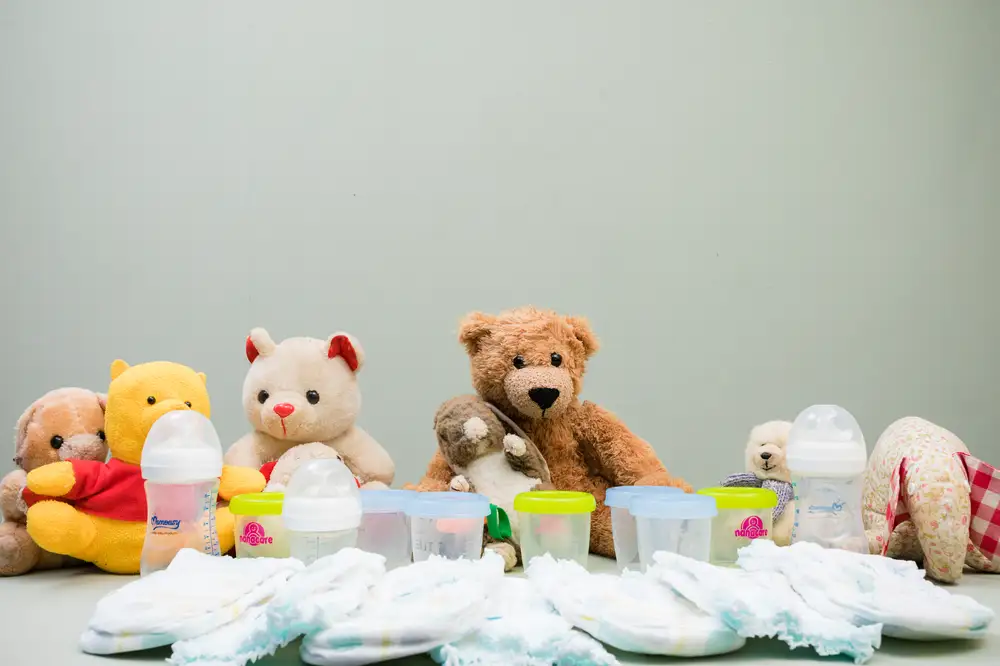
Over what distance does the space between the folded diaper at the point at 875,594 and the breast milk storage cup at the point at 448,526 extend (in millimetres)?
302

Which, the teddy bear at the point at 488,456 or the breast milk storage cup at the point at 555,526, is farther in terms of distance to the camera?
the teddy bear at the point at 488,456

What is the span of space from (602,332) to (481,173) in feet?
1.39

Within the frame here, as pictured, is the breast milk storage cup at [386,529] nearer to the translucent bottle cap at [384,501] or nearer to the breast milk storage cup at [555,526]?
the translucent bottle cap at [384,501]

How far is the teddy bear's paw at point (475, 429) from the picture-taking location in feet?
3.67

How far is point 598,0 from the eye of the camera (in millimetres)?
1714

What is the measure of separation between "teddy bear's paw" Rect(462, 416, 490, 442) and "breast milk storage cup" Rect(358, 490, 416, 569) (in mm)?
143

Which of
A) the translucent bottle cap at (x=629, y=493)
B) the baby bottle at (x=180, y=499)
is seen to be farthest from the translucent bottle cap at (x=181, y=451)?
the translucent bottle cap at (x=629, y=493)

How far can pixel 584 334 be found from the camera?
1.25m

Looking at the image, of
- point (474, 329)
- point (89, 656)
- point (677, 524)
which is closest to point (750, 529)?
point (677, 524)

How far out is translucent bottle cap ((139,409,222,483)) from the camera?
89 centimetres

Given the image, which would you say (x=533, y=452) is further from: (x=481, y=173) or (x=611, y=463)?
(x=481, y=173)

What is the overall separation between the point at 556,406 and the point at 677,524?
0.31 meters

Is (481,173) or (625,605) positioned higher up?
(481,173)

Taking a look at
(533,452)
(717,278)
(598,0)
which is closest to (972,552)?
(533,452)
